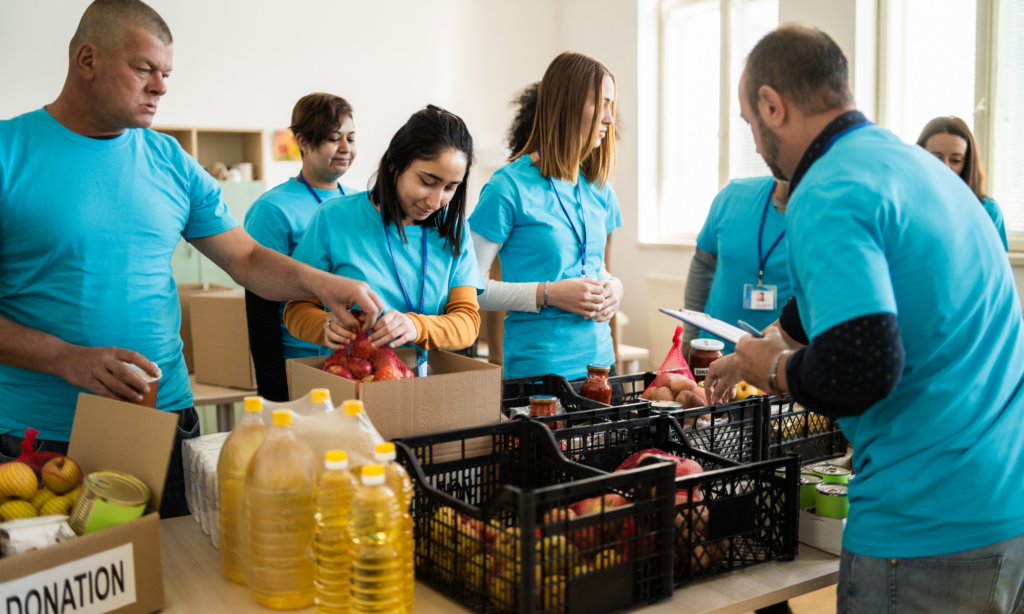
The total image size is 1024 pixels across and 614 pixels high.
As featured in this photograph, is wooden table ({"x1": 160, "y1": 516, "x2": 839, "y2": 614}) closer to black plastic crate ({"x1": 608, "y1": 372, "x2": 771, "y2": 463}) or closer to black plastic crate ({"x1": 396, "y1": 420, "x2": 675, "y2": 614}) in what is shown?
black plastic crate ({"x1": 396, "y1": 420, "x2": 675, "y2": 614})

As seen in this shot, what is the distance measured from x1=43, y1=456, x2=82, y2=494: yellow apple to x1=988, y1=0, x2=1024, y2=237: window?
4.11m

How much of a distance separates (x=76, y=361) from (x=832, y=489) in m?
1.40

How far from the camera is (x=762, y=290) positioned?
2.16 m

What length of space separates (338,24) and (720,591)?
17.6ft

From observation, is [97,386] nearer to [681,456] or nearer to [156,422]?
[156,422]

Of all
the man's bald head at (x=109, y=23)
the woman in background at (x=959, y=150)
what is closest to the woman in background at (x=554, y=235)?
the man's bald head at (x=109, y=23)

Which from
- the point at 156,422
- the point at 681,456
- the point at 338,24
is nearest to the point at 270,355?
the point at 156,422

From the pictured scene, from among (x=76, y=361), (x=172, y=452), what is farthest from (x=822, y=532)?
(x=76, y=361)

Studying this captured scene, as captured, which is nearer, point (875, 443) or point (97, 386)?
point (875, 443)

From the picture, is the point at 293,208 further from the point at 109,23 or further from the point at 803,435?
the point at 803,435

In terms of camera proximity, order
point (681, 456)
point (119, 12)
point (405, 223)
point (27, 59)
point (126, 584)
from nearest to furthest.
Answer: point (126, 584)
point (681, 456)
point (119, 12)
point (405, 223)
point (27, 59)

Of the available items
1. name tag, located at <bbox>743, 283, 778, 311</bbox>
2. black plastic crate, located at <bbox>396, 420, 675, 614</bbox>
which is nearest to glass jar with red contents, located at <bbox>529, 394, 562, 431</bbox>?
black plastic crate, located at <bbox>396, 420, 675, 614</bbox>

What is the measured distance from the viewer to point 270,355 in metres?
2.26

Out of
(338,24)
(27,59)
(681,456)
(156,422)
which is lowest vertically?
(681,456)
